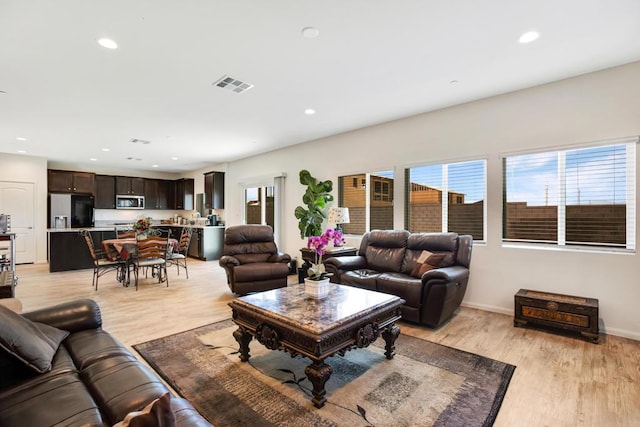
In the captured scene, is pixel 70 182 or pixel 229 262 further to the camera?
pixel 70 182

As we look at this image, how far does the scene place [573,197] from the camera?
3566 mm

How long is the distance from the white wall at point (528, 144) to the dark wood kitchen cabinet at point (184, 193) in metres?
6.72

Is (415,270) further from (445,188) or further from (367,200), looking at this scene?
(367,200)

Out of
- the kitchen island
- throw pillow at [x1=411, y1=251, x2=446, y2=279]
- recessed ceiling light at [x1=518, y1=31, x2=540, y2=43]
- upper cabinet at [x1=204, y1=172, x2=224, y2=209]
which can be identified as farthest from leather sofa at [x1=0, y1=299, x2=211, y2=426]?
upper cabinet at [x1=204, y1=172, x2=224, y2=209]

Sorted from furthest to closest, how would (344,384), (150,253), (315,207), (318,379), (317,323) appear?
(315,207) < (150,253) < (344,384) < (317,323) < (318,379)

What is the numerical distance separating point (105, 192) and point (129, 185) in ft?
2.22

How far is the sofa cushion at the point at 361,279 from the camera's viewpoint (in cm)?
372

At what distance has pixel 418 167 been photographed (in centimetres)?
479

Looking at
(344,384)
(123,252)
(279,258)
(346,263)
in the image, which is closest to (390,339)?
(344,384)

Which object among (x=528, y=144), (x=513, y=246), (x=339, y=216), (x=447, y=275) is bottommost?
(x=447, y=275)

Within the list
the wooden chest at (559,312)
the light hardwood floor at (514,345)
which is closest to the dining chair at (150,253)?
the light hardwood floor at (514,345)

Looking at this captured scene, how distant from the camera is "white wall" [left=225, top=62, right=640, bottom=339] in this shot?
10.5ft

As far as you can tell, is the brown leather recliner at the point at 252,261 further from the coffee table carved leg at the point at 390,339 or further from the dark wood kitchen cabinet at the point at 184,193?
the dark wood kitchen cabinet at the point at 184,193

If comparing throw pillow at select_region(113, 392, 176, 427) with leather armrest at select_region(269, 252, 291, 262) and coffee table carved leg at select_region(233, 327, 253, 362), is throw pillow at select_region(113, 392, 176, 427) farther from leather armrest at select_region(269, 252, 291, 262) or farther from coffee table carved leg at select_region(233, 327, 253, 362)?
leather armrest at select_region(269, 252, 291, 262)
